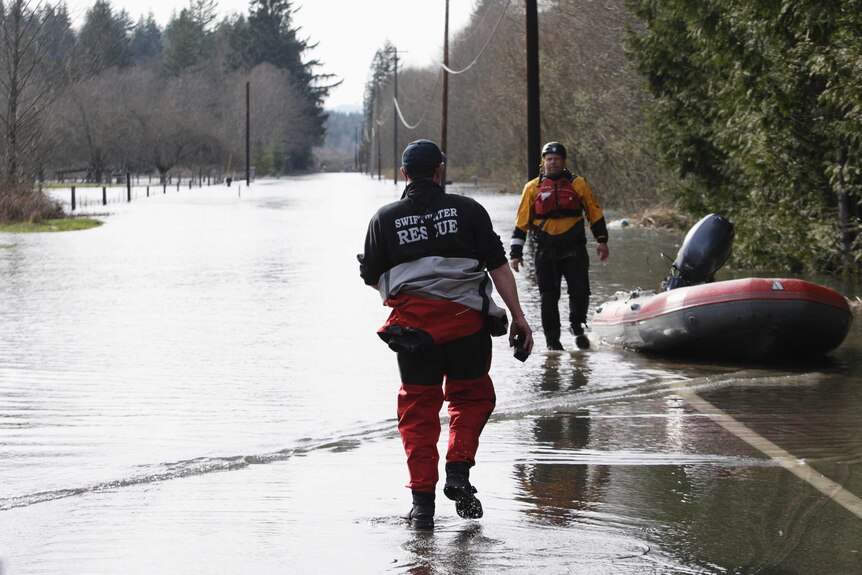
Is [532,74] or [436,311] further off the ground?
[532,74]

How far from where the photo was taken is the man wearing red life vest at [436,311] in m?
5.84

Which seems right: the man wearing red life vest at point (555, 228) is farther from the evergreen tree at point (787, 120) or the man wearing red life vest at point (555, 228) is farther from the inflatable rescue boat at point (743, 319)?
the evergreen tree at point (787, 120)

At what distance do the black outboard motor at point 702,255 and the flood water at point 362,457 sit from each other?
2.92ft

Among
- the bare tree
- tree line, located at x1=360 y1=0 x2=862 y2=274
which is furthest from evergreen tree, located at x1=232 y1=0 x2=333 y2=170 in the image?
tree line, located at x1=360 y1=0 x2=862 y2=274

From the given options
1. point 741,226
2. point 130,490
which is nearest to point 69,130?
point 741,226

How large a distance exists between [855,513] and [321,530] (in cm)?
238

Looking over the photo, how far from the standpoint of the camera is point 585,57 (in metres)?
38.8

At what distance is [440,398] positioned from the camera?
19.5ft

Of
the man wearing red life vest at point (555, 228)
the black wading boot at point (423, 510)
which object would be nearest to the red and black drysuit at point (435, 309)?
the black wading boot at point (423, 510)

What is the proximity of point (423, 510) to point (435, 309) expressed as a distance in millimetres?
880

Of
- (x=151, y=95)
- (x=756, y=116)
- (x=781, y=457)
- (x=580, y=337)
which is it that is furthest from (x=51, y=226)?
(x=151, y=95)

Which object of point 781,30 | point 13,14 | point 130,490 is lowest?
point 130,490

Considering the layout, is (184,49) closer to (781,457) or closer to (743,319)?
(743,319)

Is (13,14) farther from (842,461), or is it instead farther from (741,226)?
(842,461)
